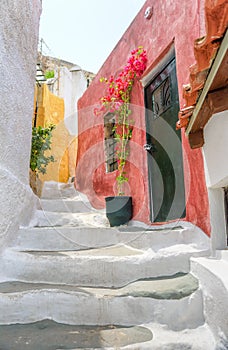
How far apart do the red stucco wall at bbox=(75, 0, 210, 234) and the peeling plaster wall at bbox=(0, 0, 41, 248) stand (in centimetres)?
160

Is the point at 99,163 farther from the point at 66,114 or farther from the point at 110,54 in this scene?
the point at 66,114

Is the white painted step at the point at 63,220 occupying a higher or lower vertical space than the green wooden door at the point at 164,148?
lower

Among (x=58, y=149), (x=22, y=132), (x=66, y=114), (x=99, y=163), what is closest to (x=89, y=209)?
(x=99, y=163)

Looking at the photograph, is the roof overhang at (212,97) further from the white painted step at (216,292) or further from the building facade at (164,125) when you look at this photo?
the white painted step at (216,292)

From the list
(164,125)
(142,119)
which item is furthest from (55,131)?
Answer: (164,125)

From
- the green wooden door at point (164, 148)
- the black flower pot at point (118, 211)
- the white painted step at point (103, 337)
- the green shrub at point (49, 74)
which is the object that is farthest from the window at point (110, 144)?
the green shrub at point (49, 74)

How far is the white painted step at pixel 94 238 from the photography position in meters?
2.38

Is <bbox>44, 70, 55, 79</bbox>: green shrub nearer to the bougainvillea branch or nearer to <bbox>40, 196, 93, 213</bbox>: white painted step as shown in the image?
the bougainvillea branch

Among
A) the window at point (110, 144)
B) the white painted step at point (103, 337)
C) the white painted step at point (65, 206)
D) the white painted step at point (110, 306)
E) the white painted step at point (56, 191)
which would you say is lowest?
the white painted step at point (103, 337)

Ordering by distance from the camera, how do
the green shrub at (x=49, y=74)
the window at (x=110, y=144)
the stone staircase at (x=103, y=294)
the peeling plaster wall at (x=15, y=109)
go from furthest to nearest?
the green shrub at (x=49, y=74), the window at (x=110, y=144), the peeling plaster wall at (x=15, y=109), the stone staircase at (x=103, y=294)

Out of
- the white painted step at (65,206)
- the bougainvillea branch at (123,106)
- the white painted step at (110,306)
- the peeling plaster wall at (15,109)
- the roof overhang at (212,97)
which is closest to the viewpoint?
the roof overhang at (212,97)

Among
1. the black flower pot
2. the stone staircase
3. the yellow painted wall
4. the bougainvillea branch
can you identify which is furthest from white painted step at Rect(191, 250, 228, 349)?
the yellow painted wall

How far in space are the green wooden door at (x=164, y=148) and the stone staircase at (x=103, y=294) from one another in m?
0.82

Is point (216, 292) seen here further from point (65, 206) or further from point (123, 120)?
point (65, 206)
